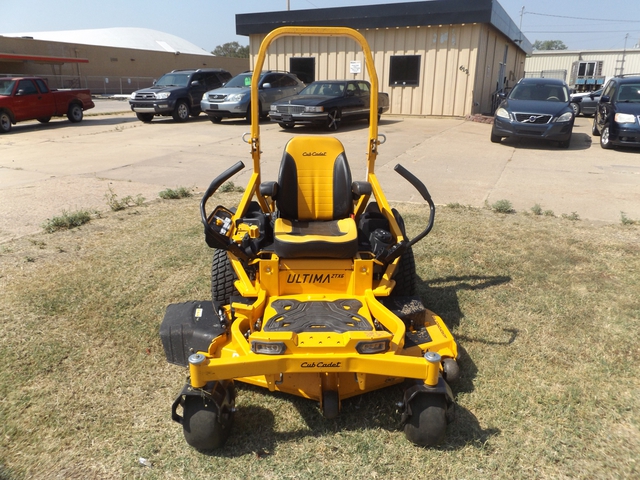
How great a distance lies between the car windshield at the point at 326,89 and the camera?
15.0m

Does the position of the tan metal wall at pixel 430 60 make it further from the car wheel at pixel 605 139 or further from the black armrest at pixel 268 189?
the black armrest at pixel 268 189

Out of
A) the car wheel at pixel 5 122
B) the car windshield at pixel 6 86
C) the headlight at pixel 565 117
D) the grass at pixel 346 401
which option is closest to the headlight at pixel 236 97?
the car windshield at pixel 6 86

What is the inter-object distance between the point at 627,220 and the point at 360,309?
497 cm

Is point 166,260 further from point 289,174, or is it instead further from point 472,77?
point 472,77

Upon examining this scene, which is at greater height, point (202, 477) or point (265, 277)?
point (265, 277)

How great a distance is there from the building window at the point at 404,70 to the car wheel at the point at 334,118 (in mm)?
5666

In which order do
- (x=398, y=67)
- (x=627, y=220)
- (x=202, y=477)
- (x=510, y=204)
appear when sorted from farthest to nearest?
(x=398, y=67)
(x=510, y=204)
(x=627, y=220)
(x=202, y=477)

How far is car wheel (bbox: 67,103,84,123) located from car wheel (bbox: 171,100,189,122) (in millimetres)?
3371

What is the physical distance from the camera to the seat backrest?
4117mm

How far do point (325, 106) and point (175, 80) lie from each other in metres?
6.79

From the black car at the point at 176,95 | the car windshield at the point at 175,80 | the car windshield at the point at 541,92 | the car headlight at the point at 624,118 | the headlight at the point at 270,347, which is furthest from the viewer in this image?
the car windshield at the point at 175,80

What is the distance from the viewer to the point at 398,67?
63.2ft

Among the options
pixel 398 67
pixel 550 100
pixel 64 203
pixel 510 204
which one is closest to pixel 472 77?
pixel 398 67

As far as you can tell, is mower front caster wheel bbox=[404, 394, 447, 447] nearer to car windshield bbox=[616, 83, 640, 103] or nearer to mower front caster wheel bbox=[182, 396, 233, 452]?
mower front caster wheel bbox=[182, 396, 233, 452]
